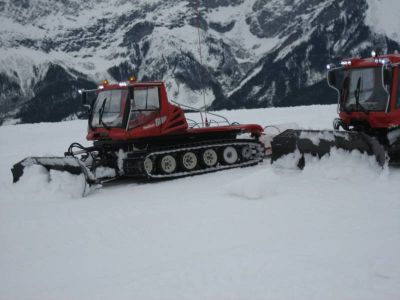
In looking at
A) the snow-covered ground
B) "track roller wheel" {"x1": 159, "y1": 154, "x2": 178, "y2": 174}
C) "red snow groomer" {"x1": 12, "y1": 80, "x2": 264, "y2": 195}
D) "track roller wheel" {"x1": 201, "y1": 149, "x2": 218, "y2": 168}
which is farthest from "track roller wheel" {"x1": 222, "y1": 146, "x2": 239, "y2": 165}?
the snow-covered ground

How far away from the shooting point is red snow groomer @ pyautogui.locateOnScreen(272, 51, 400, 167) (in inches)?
404

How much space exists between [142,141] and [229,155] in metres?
2.27

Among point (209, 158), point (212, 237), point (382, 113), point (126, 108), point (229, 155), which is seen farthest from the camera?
point (229, 155)

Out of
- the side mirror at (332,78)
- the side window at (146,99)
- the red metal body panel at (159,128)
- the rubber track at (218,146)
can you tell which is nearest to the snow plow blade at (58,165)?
the red metal body panel at (159,128)

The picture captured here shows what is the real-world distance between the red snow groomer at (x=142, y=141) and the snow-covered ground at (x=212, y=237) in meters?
0.67

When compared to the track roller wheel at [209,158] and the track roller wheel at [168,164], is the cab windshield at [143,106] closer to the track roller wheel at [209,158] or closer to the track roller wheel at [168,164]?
the track roller wheel at [168,164]

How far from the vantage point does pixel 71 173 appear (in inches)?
411

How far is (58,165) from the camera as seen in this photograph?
10492 mm

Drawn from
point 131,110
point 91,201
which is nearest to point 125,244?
point 91,201

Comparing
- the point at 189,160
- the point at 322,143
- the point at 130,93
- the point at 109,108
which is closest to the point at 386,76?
the point at 322,143

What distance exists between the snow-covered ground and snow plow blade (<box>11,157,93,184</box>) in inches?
8.3

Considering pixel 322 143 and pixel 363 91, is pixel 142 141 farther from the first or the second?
pixel 363 91

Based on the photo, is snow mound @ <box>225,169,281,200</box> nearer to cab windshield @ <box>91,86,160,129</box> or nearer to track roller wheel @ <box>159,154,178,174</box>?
track roller wheel @ <box>159,154,178,174</box>

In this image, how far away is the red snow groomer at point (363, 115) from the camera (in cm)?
1027
